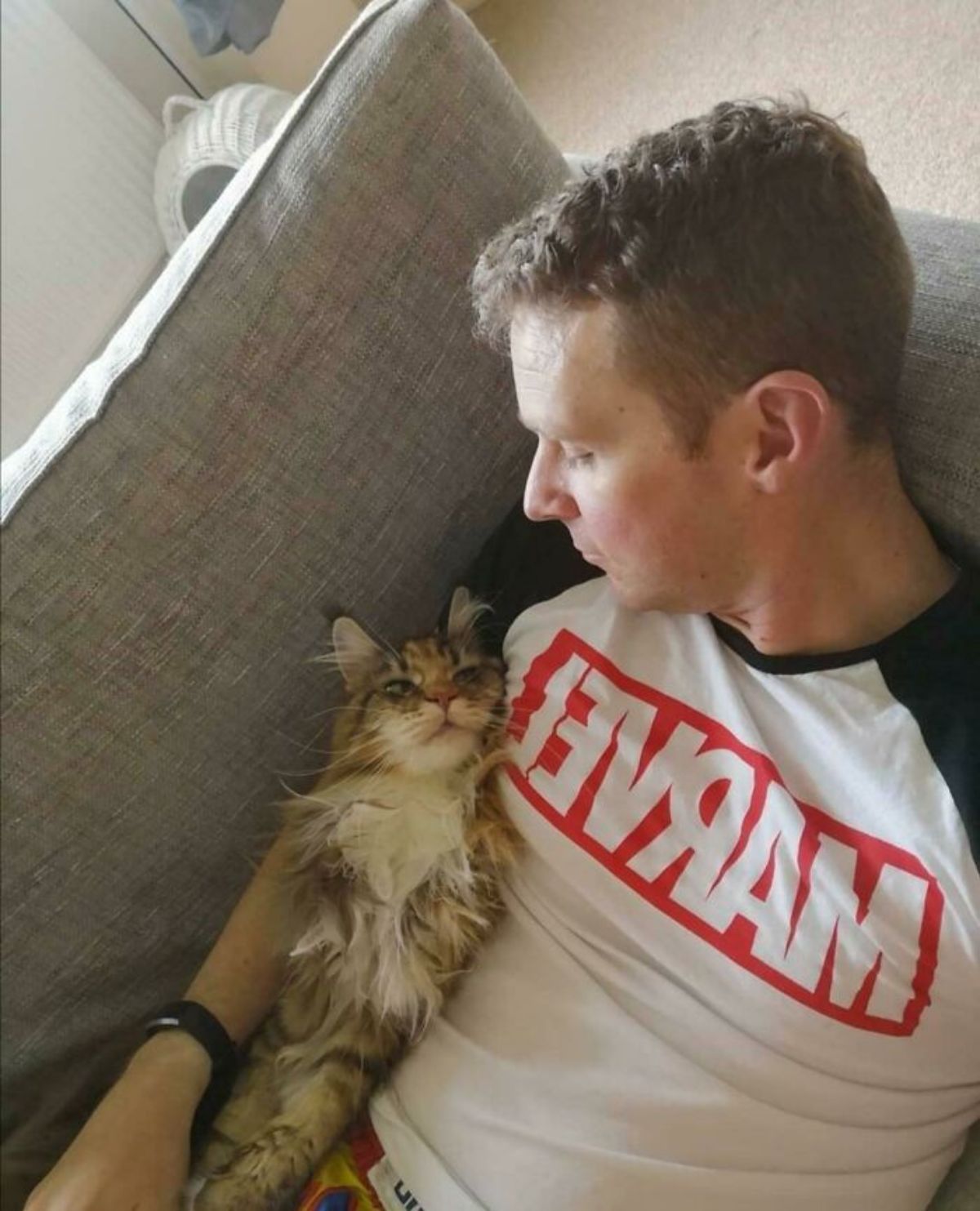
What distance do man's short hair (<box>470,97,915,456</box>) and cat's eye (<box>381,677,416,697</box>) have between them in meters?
0.49

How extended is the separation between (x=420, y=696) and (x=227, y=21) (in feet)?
5.08

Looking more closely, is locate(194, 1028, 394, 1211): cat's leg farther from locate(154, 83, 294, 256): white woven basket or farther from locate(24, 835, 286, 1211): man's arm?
locate(154, 83, 294, 256): white woven basket

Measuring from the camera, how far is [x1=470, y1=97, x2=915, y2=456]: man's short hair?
35.0 inches

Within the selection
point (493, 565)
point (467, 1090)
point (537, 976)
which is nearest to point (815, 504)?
point (493, 565)

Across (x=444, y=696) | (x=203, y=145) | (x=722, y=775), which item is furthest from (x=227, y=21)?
(x=722, y=775)

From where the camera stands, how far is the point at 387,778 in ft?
4.01

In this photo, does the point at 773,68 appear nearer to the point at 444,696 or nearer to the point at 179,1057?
the point at 444,696

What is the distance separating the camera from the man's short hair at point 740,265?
0.89 m

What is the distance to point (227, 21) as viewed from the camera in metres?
2.01

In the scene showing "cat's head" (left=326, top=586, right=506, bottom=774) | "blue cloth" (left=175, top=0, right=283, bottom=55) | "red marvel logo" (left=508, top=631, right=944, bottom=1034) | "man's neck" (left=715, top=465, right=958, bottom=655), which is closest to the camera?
"red marvel logo" (left=508, top=631, right=944, bottom=1034)

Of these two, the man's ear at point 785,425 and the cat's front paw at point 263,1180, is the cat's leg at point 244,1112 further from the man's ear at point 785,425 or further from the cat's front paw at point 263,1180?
the man's ear at point 785,425

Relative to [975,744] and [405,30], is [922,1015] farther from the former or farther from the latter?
[405,30]

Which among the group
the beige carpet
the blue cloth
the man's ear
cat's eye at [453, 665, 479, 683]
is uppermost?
the blue cloth

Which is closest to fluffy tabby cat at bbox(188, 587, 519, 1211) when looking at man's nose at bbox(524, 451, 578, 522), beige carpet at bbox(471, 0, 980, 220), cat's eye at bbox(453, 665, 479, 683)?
cat's eye at bbox(453, 665, 479, 683)
